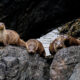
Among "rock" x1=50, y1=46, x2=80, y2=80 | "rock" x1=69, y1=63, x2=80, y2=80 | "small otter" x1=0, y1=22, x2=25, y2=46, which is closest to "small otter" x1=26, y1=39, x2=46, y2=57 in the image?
"small otter" x1=0, y1=22, x2=25, y2=46

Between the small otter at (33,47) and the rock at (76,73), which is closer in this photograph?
the rock at (76,73)

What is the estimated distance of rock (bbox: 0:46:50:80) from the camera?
6730 millimetres

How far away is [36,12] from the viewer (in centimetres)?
614

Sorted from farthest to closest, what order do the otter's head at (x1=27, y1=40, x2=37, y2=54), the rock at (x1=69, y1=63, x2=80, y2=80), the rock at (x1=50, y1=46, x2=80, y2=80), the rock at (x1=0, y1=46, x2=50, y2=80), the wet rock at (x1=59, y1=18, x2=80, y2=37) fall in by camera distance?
the wet rock at (x1=59, y1=18, x2=80, y2=37) < the otter's head at (x1=27, y1=40, x2=37, y2=54) < the rock at (x1=50, y1=46, x2=80, y2=80) < the rock at (x1=69, y1=63, x2=80, y2=80) < the rock at (x1=0, y1=46, x2=50, y2=80)

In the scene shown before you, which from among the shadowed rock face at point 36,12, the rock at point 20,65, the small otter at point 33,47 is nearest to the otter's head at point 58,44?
the small otter at point 33,47

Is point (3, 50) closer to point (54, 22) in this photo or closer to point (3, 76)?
point (3, 76)

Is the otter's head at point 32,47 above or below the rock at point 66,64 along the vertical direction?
→ above

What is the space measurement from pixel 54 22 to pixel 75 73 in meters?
1.41

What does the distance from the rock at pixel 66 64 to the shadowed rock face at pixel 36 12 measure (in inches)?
38.7

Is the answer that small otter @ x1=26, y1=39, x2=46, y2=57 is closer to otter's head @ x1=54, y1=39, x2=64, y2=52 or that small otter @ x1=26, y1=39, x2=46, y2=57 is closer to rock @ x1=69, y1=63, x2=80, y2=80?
otter's head @ x1=54, y1=39, x2=64, y2=52

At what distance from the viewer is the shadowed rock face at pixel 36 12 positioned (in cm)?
593

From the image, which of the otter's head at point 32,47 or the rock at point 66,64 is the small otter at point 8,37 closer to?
the otter's head at point 32,47

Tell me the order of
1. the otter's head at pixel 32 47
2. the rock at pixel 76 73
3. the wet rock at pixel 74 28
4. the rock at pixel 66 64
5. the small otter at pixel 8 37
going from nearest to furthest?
1. the rock at pixel 76 73
2. the rock at pixel 66 64
3. the small otter at pixel 8 37
4. the otter's head at pixel 32 47
5. the wet rock at pixel 74 28

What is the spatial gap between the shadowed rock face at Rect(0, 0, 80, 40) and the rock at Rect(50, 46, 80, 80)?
98cm
